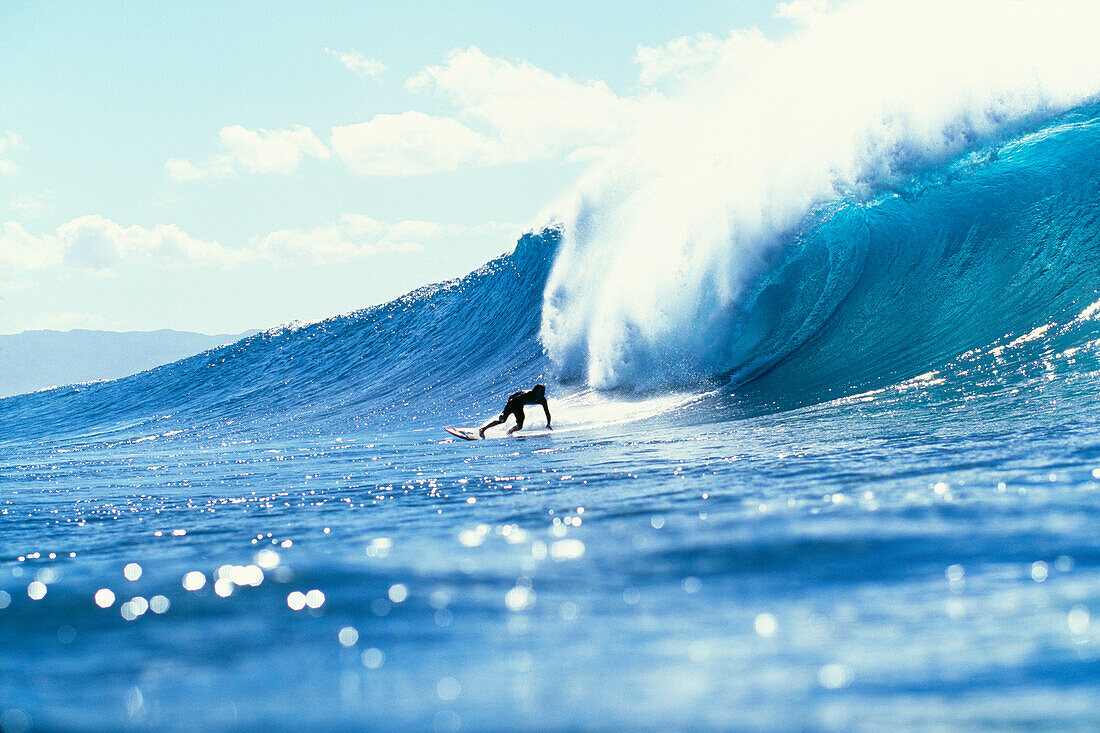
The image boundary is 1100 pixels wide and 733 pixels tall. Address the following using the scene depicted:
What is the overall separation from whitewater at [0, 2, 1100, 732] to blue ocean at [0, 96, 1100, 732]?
2 centimetres

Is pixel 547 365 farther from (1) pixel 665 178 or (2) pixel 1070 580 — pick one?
(2) pixel 1070 580

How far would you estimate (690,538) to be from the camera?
3795 millimetres

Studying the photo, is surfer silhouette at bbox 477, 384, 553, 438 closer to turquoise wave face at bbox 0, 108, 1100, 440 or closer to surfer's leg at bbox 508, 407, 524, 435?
surfer's leg at bbox 508, 407, 524, 435

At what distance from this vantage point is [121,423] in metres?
23.6

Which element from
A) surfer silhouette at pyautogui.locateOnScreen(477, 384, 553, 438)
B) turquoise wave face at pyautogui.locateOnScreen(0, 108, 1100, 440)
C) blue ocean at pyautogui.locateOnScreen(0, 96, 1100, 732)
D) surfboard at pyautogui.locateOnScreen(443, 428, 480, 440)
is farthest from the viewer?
surfer silhouette at pyautogui.locateOnScreen(477, 384, 553, 438)

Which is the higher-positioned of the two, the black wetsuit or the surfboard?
the black wetsuit

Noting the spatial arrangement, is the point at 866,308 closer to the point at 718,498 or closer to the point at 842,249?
the point at 842,249

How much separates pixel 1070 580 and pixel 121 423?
81.2 feet

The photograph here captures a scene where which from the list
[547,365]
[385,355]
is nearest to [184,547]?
[547,365]

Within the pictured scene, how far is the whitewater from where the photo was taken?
7.57 feet

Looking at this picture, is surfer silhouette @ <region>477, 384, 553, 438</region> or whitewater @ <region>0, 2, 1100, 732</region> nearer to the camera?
whitewater @ <region>0, 2, 1100, 732</region>

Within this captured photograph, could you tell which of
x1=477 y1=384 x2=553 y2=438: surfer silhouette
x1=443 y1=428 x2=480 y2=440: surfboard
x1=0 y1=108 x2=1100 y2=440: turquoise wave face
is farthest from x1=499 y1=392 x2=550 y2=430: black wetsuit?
x1=0 y1=108 x2=1100 y2=440: turquoise wave face

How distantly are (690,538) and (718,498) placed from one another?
98cm

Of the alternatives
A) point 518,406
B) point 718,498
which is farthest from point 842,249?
point 718,498
